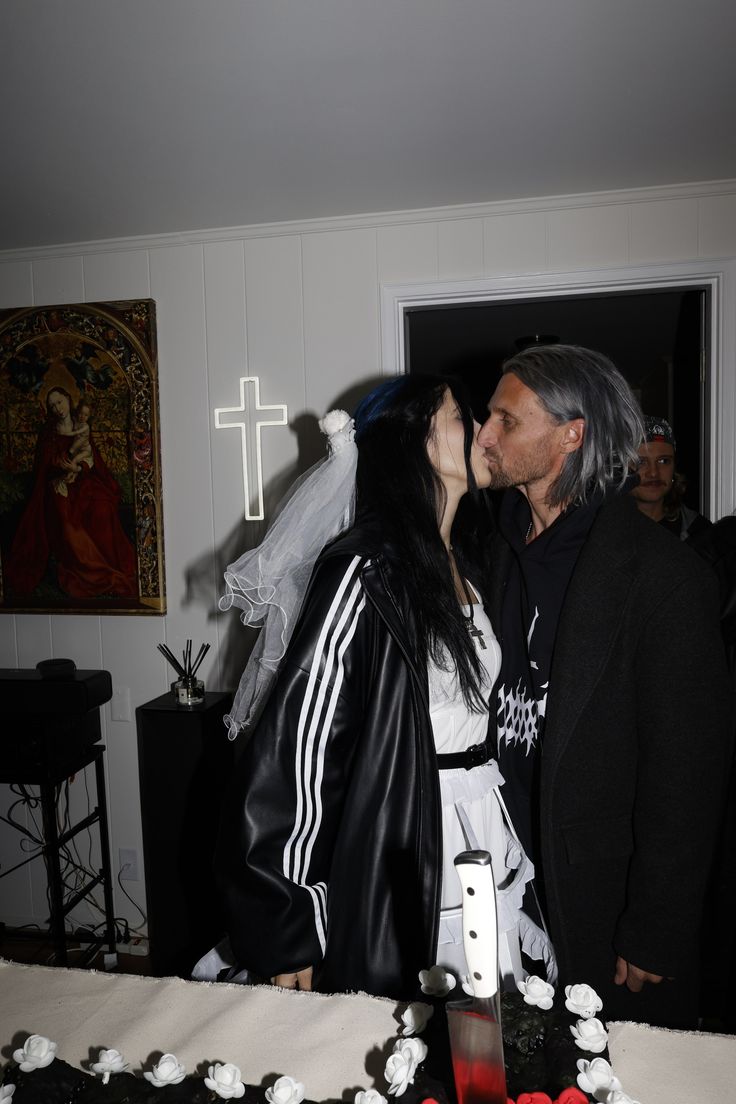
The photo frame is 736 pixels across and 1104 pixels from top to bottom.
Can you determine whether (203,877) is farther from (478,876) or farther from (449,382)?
(478,876)

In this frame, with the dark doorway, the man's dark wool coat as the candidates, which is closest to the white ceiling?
the man's dark wool coat

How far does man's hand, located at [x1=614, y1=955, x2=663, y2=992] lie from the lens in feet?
4.82

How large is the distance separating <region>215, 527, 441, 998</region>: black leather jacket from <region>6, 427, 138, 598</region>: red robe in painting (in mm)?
1949

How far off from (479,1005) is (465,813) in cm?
78

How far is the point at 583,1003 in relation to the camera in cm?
78

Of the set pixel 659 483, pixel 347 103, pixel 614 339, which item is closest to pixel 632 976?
pixel 659 483

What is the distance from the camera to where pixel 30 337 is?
3070mm

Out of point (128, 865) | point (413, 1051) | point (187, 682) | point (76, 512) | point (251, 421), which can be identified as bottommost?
point (128, 865)

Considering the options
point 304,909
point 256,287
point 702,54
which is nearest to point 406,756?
point 304,909

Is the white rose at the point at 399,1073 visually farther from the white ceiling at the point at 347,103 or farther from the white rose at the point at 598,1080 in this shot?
the white ceiling at the point at 347,103

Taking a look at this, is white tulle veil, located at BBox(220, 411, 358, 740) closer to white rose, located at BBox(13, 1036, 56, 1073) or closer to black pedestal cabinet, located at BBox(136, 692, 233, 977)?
white rose, located at BBox(13, 1036, 56, 1073)

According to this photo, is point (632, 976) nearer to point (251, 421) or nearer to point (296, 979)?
point (296, 979)

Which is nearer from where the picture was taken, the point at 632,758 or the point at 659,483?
the point at 632,758

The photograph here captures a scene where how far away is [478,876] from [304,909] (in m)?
0.76
